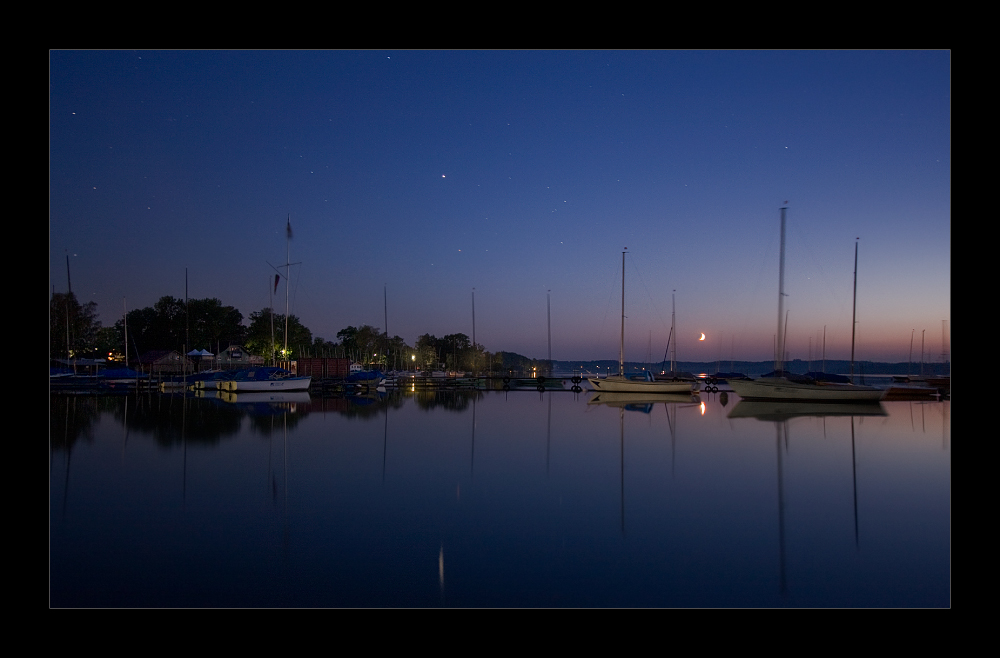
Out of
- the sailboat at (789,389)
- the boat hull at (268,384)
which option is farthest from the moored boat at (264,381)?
the sailboat at (789,389)

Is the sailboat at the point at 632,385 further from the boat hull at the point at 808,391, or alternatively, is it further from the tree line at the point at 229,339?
the tree line at the point at 229,339

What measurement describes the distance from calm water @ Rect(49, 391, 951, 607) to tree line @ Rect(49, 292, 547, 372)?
142 feet

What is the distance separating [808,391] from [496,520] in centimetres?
2820

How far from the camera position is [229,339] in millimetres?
87062

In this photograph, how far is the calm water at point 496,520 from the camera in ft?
18.7

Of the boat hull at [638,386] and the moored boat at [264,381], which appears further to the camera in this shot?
the moored boat at [264,381]

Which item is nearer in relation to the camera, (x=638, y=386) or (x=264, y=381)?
(x=638, y=386)

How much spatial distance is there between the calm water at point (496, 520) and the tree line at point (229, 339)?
142 feet

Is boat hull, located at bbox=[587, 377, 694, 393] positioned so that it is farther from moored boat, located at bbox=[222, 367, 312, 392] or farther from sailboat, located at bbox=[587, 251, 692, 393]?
moored boat, located at bbox=[222, 367, 312, 392]

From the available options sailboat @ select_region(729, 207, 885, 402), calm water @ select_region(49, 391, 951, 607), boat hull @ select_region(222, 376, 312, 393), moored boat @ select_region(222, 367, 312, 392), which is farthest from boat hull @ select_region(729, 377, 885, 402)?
moored boat @ select_region(222, 367, 312, 392)

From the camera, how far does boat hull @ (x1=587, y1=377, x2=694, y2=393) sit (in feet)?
120

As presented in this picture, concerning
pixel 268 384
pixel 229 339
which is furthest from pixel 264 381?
pixel 229 339

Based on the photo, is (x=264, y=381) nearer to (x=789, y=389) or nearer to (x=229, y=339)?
(x=789, y=389)
